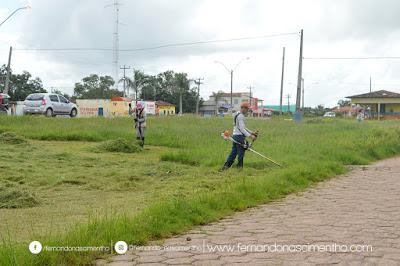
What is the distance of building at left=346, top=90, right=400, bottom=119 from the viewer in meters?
76.3

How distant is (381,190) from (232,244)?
6.02m

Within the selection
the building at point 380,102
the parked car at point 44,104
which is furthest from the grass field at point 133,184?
the building at point 380,102

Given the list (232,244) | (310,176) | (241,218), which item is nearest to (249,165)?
(310,176)

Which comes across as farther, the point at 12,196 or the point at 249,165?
the point at 249,165

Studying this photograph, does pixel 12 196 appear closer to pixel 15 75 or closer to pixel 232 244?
pixel 232 244

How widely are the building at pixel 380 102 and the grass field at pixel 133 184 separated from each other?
183 ft

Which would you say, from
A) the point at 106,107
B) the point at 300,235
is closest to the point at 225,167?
the point at 300,235

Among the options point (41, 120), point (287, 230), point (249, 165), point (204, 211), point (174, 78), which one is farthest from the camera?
point (174, 78)

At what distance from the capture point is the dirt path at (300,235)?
571 centimetres

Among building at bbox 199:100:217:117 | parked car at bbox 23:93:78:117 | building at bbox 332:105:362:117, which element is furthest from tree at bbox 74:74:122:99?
parked car at bbox 23:93:78:117

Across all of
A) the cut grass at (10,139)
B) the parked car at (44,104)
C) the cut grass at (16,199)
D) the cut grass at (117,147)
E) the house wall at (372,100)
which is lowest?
the cut grass at (16,199)

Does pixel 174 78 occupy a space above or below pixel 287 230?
above

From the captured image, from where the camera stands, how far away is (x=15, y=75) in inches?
3342

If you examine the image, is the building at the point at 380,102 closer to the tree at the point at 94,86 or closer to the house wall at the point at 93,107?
the house wall at the point at 93,107
